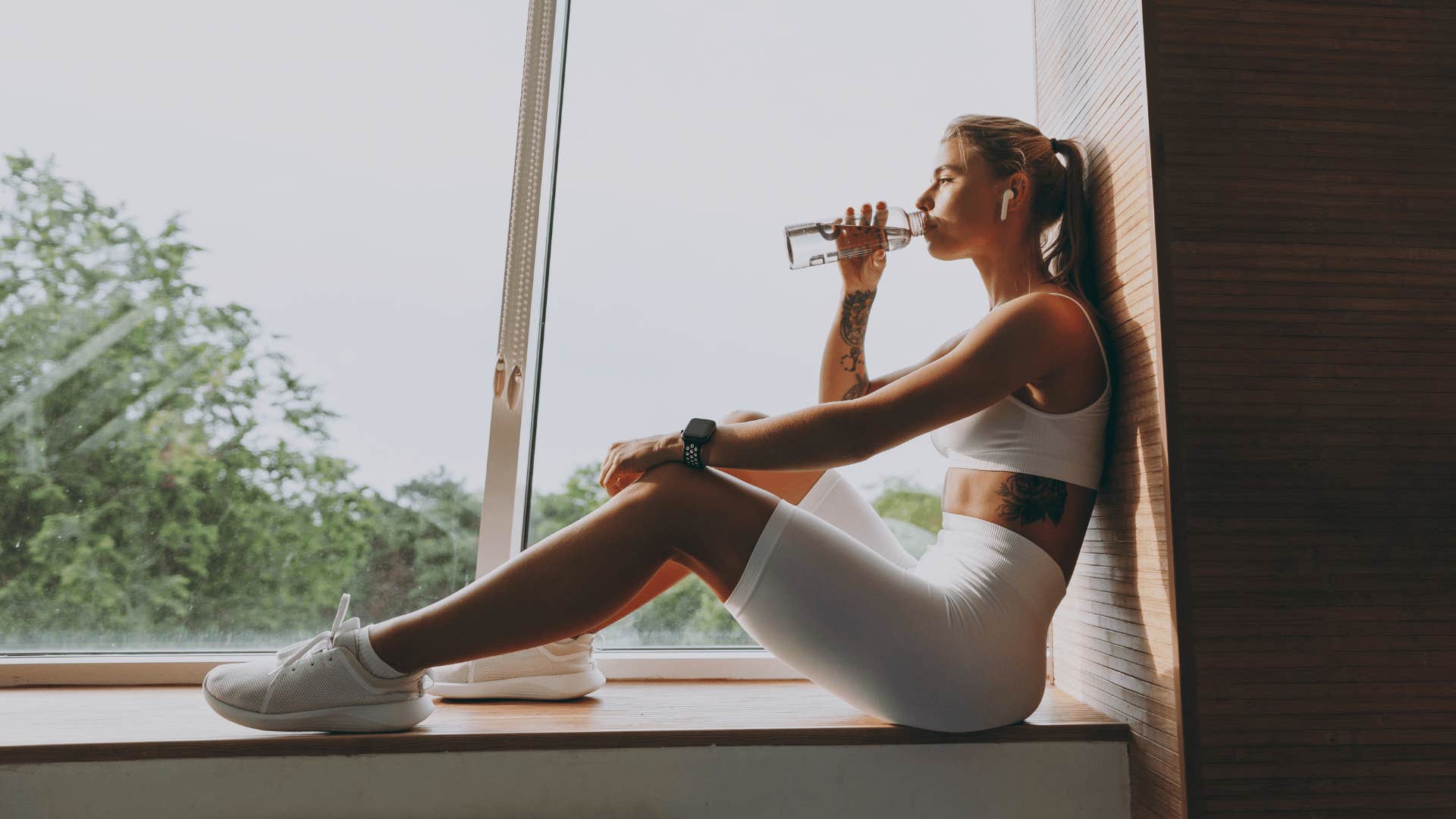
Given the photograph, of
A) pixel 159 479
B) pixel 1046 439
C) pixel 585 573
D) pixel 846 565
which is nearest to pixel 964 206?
pixel 1046 439

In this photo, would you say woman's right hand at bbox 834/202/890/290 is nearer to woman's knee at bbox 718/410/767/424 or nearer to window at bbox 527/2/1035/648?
window at bbox 527/2/1035/648

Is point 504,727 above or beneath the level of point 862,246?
beneath

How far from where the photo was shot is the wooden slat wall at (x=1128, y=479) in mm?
1155

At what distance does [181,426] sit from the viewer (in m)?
A: 1.62

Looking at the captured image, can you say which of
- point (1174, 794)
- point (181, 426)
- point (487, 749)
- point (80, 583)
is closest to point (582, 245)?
point (181, 426)

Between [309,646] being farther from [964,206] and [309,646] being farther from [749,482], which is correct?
[964,206]

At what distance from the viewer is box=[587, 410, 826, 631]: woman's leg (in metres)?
1.40

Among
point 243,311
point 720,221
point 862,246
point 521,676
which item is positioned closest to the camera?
point 521,676

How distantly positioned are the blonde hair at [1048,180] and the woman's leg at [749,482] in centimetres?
54

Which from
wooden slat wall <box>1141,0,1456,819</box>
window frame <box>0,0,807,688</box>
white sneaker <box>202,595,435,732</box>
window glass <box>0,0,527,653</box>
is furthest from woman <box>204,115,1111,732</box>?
window glass <box>0,0,527,653</box>

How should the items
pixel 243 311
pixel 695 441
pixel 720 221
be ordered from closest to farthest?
pixel 695 441 < pixel 243 311 < pixel 720 221

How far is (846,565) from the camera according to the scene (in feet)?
3.68

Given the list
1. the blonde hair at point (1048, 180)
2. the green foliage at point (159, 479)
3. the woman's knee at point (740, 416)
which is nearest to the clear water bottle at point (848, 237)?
the blonde hair at point (1048, 180)

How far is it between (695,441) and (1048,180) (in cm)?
80
